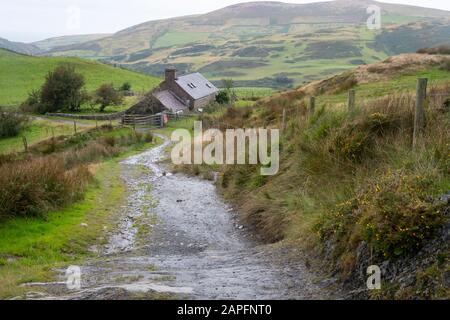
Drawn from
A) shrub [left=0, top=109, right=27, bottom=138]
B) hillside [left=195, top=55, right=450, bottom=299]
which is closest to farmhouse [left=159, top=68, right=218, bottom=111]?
shrub [left=0, top=109, right=27, bottom=138]

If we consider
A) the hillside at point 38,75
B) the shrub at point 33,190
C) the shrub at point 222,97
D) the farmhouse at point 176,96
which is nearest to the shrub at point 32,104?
Result: the hillside at point 38,75

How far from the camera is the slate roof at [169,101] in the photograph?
57.0 m

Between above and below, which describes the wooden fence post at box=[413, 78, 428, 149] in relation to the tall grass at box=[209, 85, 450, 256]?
above

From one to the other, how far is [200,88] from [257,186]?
55.6 m

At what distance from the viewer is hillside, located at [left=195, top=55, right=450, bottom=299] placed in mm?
5828

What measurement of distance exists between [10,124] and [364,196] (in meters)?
40.5

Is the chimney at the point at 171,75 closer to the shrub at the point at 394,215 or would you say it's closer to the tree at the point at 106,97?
the tree at the point at 106,97

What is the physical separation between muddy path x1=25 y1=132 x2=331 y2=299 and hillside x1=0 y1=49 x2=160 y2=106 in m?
60.4

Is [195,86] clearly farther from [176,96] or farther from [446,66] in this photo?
[446,66]

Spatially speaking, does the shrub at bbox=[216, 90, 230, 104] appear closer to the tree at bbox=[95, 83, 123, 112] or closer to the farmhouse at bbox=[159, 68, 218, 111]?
the farmhouse at bbox=[159, 68, 218, 111]
